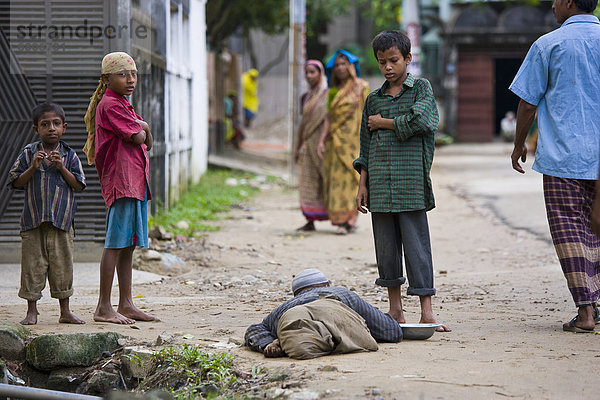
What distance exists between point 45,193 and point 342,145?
16.8 ft

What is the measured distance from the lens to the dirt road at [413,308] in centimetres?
371

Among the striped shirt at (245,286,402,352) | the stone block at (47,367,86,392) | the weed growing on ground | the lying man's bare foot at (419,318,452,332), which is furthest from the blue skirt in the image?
the lying man's bare foot at (419,318,452,332)

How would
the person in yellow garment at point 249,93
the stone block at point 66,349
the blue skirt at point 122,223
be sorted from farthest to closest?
1. the person in yellow garment at point 249,93
2. the blue skirt at point 122,223
3. the stone block at point 66,349

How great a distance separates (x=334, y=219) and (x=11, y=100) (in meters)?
3.91

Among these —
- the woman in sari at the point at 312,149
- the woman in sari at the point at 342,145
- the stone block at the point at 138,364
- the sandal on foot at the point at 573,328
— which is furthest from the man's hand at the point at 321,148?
the stone block at the point at 138,364

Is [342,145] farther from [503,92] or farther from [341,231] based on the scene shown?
[503,92]

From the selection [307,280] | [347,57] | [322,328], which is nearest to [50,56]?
[347,57]

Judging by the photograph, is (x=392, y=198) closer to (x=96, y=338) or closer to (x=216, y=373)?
(x=216, y=373)

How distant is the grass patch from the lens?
9.49 meters

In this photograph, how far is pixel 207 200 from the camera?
1219 centimetres

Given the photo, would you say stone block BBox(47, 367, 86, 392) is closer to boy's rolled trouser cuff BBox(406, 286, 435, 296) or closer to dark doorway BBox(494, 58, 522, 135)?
boy's rolled trouser cuff BBox(406, 286, 435, 296)

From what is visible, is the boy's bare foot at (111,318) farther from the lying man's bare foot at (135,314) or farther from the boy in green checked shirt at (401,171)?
the boy in green checked shirt at (401,171)

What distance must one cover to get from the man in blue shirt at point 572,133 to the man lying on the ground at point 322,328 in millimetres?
1119

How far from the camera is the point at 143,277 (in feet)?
22.7
